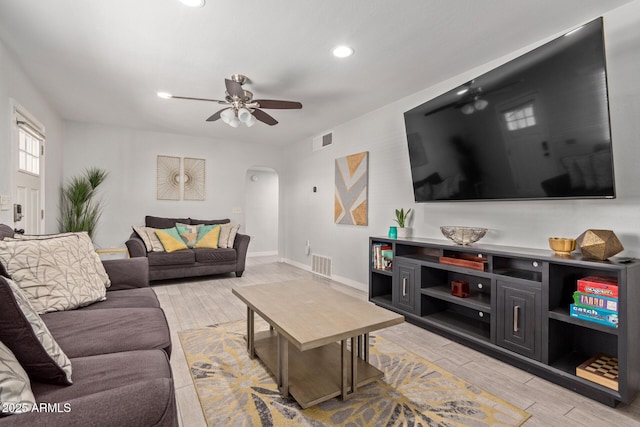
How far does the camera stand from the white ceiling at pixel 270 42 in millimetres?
2109

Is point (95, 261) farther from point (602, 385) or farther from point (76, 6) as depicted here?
point (602, 385)

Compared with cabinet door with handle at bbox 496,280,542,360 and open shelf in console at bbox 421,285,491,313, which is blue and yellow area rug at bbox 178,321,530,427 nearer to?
cabinet door with handle at bbox 496,280,542,360

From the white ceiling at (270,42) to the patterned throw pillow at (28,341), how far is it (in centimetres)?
197

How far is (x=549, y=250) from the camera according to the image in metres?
2.37

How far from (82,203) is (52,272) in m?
3.72

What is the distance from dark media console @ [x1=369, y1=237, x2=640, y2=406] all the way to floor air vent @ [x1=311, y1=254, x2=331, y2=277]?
2016 millimetres

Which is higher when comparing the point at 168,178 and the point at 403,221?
the point at 168,178

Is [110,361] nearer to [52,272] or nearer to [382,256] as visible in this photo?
[52,272]

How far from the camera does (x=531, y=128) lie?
2.21m

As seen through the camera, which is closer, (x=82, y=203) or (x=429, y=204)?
(x=429, y=204)

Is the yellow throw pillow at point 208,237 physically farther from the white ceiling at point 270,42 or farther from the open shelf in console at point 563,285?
the open shelf in console at point 563,285

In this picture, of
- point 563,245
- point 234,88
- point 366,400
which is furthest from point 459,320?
point 234,88

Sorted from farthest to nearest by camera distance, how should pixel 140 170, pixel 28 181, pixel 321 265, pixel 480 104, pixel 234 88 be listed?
1. pixel 140 170
2. pixel 321 265
3. pixel 28 181
4. pixel 234 88
5. pixel 480 104

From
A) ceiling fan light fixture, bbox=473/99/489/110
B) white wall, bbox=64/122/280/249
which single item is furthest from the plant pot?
white wall, bbox=64/122/280/249
